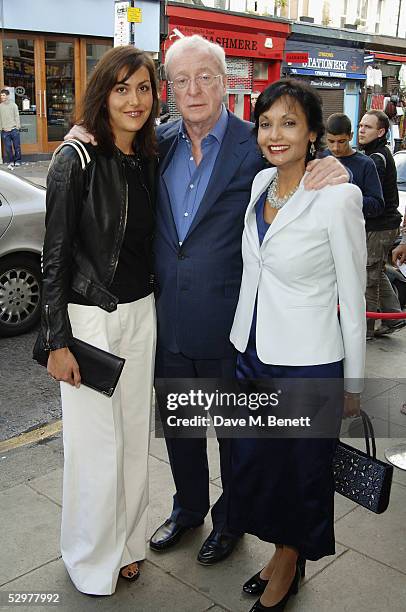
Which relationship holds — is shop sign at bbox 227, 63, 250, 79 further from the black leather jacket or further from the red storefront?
the black leather jacket

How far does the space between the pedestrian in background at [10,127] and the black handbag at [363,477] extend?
15.0 metres

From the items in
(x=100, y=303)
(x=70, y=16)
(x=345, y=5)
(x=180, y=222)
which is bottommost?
(x=100, y=303)

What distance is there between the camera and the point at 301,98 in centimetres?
256

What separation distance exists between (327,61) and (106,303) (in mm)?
26601

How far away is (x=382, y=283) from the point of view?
6.96 meters

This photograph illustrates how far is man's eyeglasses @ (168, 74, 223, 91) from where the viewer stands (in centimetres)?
297

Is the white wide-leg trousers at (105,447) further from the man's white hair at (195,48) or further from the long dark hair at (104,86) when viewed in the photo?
the man's white hair at (195,48)

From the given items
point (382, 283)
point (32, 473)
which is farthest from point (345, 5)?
point (32, 473)

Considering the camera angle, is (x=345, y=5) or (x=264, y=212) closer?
(x=264, y=212)

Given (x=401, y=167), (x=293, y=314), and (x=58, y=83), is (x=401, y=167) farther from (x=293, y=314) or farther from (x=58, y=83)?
(x=58, y=83)

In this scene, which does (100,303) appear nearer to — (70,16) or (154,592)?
(154,592)

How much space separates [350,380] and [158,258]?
3.11 ft

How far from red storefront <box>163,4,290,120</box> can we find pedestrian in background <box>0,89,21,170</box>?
6.78 metres

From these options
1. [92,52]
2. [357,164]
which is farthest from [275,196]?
[92,52]
